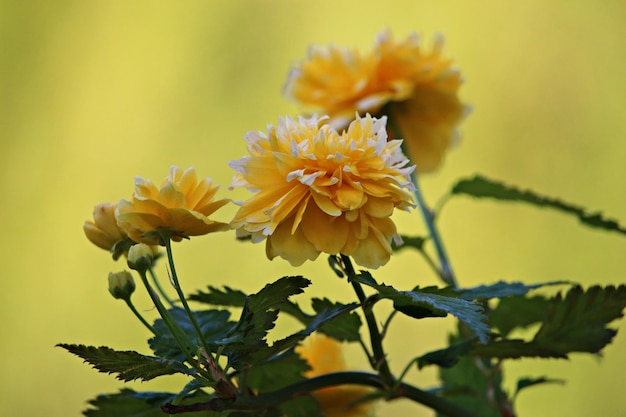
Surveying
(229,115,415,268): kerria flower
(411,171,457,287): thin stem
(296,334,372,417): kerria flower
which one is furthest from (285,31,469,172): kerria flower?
(229,115,415,268): kerria flower

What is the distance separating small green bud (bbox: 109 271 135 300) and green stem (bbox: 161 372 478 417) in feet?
0.20

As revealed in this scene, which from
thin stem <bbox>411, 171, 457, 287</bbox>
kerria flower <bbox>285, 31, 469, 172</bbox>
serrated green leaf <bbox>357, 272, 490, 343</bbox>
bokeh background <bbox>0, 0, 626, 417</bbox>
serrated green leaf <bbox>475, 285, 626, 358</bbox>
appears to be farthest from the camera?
bokeh background <bbox>0, 0, 626, 417</bbox>

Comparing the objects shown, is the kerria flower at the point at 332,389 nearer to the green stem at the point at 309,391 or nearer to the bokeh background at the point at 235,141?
the green stem at the point at 309,391

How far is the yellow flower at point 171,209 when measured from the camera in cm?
37

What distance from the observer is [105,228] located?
1.31ft

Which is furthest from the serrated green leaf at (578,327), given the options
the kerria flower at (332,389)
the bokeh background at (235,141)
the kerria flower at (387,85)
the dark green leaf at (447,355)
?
the bokeh background at (235,141)

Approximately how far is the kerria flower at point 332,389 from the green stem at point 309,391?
8 centimetres

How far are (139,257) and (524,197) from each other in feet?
0.97

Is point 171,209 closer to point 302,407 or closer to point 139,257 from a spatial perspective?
point 139,257

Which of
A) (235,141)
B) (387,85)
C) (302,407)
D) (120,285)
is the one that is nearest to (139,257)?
(120,285)

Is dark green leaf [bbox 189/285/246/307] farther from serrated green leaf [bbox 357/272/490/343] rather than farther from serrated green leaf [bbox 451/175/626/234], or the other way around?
serrated green leaf [bbox 451/175/626/234]

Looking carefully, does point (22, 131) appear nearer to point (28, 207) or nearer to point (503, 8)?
point (28, 207)

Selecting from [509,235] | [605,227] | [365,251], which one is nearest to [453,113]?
[605,227]

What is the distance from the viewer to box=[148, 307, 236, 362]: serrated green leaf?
0.40 m
